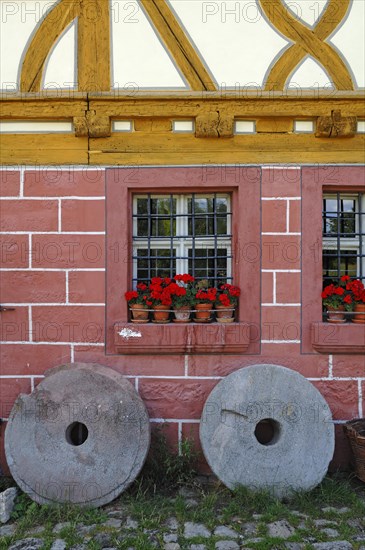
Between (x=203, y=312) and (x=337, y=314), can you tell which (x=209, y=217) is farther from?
(x=337, y=314)

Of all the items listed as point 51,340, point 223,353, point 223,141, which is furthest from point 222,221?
point 51,340

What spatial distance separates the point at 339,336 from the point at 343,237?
37.4 inches

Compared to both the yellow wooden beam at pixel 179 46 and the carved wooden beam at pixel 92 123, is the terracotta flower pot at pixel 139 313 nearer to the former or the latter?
the carved wooden beam at pixel 92 123

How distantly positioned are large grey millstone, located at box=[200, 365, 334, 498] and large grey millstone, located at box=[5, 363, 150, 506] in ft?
1.96

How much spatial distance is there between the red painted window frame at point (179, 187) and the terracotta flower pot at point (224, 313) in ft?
0.32

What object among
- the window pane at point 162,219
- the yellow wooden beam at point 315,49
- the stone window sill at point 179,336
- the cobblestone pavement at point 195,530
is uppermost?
the yellow wooden beam at point 315,49

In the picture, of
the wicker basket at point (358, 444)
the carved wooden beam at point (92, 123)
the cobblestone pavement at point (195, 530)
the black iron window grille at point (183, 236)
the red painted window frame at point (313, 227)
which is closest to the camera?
the cobblestone pavement at point (195, 530)

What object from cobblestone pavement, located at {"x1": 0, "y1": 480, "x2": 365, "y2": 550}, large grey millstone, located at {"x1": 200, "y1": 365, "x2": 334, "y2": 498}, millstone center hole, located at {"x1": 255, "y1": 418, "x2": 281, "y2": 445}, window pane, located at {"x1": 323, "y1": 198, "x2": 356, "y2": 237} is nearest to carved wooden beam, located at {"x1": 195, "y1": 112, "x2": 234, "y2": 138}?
window pane, located at {"x1": 323, "y1": 198, "x2": 356, "y2": 237}

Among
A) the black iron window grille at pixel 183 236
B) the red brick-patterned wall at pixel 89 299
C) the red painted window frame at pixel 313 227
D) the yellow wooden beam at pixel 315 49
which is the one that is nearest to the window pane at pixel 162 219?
the black iron window grille at pixel 183 236

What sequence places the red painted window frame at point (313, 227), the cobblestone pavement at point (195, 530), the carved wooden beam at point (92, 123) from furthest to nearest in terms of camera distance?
1. the red painted window frame at point (313, 227)
2. the carved wooden beam at point (92, 123)
3. the cobblestone pavement at point (195, 530)

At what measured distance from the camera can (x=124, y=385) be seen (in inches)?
136

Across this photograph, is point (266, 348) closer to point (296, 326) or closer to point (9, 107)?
point (296, 326)

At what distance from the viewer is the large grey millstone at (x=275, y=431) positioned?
3291mm

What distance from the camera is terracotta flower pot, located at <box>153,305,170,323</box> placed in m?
3.64
